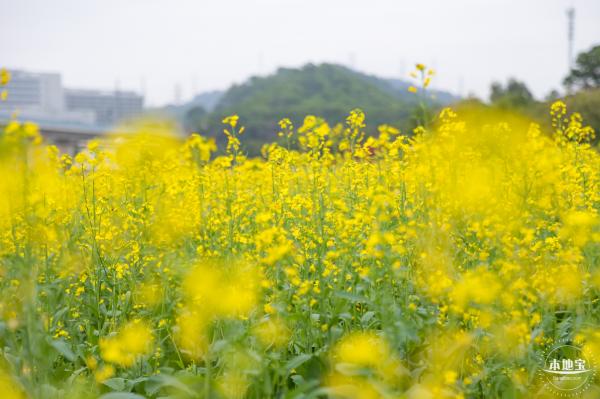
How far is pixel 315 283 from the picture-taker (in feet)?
10.1

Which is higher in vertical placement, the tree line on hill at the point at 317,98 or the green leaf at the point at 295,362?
the tree line on hill at the point at 317,98

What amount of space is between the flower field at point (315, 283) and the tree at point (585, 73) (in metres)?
28.4

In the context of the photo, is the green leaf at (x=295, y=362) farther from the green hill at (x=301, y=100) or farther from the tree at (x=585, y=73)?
the green hill at (x=301, y=100)

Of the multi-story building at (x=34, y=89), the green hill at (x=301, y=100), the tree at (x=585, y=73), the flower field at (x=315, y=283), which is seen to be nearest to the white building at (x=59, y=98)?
the multi-story building at (x=34, y=89)

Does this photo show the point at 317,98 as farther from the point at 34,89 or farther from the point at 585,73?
the point at 34,89

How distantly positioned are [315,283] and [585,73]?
32258 mm

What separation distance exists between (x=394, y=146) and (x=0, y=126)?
2534 millimetres

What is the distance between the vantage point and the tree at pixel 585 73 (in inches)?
1157

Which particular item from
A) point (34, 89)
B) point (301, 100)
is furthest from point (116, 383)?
point (34, 89)

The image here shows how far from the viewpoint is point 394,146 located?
4.11m

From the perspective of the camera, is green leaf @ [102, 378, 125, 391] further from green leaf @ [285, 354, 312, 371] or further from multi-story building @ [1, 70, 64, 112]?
multi-story building @ [1, 70, 64, 112]

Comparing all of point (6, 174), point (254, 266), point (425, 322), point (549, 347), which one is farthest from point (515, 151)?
point (6, 174)

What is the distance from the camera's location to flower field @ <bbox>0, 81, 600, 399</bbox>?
2520 mm

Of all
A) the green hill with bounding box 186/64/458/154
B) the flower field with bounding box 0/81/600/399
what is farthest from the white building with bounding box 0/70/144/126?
the flower field with bounding box 0/81/600/399
